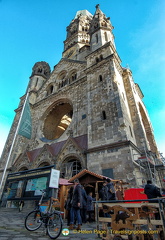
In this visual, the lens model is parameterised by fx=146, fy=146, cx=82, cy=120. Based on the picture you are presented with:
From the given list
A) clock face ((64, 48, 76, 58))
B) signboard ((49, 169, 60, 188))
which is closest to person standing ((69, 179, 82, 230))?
signboard ((49, 169, 60, 188))

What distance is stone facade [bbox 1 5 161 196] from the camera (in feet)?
33.0

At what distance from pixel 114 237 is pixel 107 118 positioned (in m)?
9.04

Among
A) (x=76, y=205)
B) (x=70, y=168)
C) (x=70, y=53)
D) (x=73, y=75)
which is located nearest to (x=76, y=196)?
(x=76, y=205)

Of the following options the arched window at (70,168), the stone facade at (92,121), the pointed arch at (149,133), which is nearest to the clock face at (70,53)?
the stone facade at (92,121)

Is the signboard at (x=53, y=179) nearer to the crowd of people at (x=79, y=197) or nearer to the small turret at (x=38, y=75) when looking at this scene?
the crowd of people at (x=79, y=197)

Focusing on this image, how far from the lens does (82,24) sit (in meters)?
34.1

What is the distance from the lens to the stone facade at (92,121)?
10.1m

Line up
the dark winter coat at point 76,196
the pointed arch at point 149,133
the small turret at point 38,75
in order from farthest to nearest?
the small turret at point 38,75 < the pointed arch at point 149,133 < the dark winter coat at point 76,196

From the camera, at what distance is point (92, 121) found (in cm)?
1264

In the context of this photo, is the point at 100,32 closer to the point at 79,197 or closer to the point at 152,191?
the point at 152,191

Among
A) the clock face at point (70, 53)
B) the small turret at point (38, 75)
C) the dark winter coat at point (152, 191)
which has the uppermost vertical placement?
the clock face at point (70, 53)

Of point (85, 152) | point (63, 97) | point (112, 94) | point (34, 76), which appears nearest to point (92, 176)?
point (85, 152)

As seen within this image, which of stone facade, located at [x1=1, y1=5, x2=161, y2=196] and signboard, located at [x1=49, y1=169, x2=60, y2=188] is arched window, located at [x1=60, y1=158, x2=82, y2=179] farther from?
signboard, located at [x1=49, y1=169, x2=60, y2=188]

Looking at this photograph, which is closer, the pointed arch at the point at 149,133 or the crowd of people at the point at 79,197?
the crowd of people at the point at 79,197
